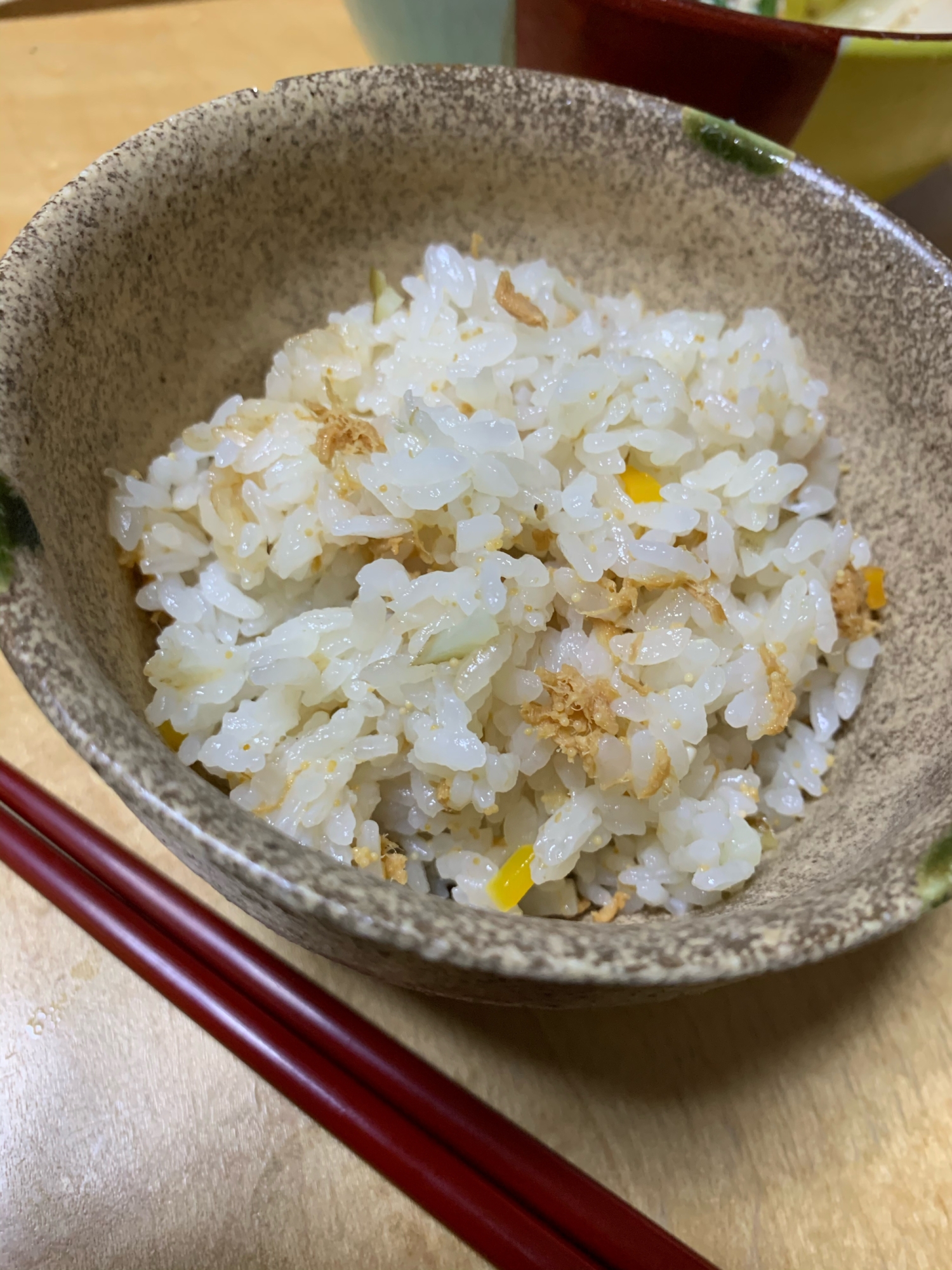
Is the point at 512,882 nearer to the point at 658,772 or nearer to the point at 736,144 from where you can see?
the point at 658,772

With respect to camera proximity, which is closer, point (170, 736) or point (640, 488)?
point (170, 736)

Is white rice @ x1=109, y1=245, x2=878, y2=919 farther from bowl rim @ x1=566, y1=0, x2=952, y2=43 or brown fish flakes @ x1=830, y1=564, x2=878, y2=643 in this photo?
bowl rim @ x1=566, y1=0, x2=952, y2=43

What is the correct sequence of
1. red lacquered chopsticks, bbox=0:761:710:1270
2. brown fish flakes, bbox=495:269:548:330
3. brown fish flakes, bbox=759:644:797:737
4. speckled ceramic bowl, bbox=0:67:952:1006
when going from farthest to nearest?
brown fish flakes, bbox=495:269:548:330
brown fish flakes, bbox=759:644:797:737
red lacquered chopsticks, bbox=0:761:710:1270
speckled ceramic bowl, bbox=0:67:952:1006

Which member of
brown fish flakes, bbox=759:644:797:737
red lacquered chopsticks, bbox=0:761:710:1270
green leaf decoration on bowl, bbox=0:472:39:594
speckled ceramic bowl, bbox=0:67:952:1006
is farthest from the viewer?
brown fish flakes, bbox=759:644:797:737

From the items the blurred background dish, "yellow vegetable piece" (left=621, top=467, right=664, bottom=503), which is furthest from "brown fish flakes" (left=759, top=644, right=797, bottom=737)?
the blurred background dish

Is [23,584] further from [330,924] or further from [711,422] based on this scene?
[711,422]

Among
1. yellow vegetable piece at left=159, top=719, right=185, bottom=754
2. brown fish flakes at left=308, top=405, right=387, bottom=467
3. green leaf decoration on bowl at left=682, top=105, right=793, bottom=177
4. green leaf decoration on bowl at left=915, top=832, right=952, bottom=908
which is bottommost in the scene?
yellow vegetable piece at left=159, top=719, right=185, bottom=754

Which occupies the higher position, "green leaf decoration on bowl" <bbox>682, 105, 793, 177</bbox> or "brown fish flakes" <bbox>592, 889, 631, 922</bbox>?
"green leaf decoration on bowl" <bbox>682, 105, 793, 177</bbox>

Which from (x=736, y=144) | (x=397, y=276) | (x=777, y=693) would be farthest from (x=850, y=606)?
(x=397, y=276)

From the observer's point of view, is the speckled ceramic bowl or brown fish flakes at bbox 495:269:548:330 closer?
the speckled ceramic bowl
